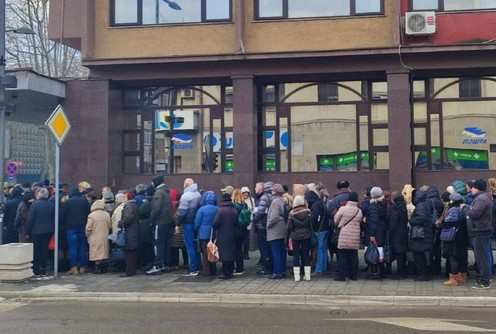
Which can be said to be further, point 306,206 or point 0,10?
point 0,10

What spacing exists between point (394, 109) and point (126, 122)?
8111mm

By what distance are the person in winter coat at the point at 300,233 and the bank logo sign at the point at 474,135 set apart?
295 inches

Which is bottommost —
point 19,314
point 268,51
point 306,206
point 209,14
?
point 19,314

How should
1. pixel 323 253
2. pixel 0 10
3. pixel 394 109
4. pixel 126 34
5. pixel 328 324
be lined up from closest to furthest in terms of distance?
pixel 328 324, pixel 323 253, pixel 0 10, pixel 394 109, pixel 126 34

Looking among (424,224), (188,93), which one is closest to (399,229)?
(424,224)

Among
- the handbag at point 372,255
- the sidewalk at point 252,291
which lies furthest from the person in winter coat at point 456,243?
the handbag at point 372,255

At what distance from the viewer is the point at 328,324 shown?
816 centimetres

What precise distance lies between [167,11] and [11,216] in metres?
7.68

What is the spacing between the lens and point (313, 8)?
1681 centimetres

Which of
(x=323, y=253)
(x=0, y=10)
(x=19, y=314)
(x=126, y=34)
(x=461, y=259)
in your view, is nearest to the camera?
(x=19, y=314)

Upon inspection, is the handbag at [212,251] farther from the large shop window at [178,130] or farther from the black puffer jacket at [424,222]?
the large shop window at [178,130]

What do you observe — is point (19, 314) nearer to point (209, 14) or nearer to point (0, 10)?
point (0, 10)

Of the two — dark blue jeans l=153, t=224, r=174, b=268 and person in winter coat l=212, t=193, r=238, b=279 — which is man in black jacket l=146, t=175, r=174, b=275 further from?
person in winter coat l=212, t=193, r=238, b=279

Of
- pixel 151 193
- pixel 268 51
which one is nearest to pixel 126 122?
pixel 268 51
